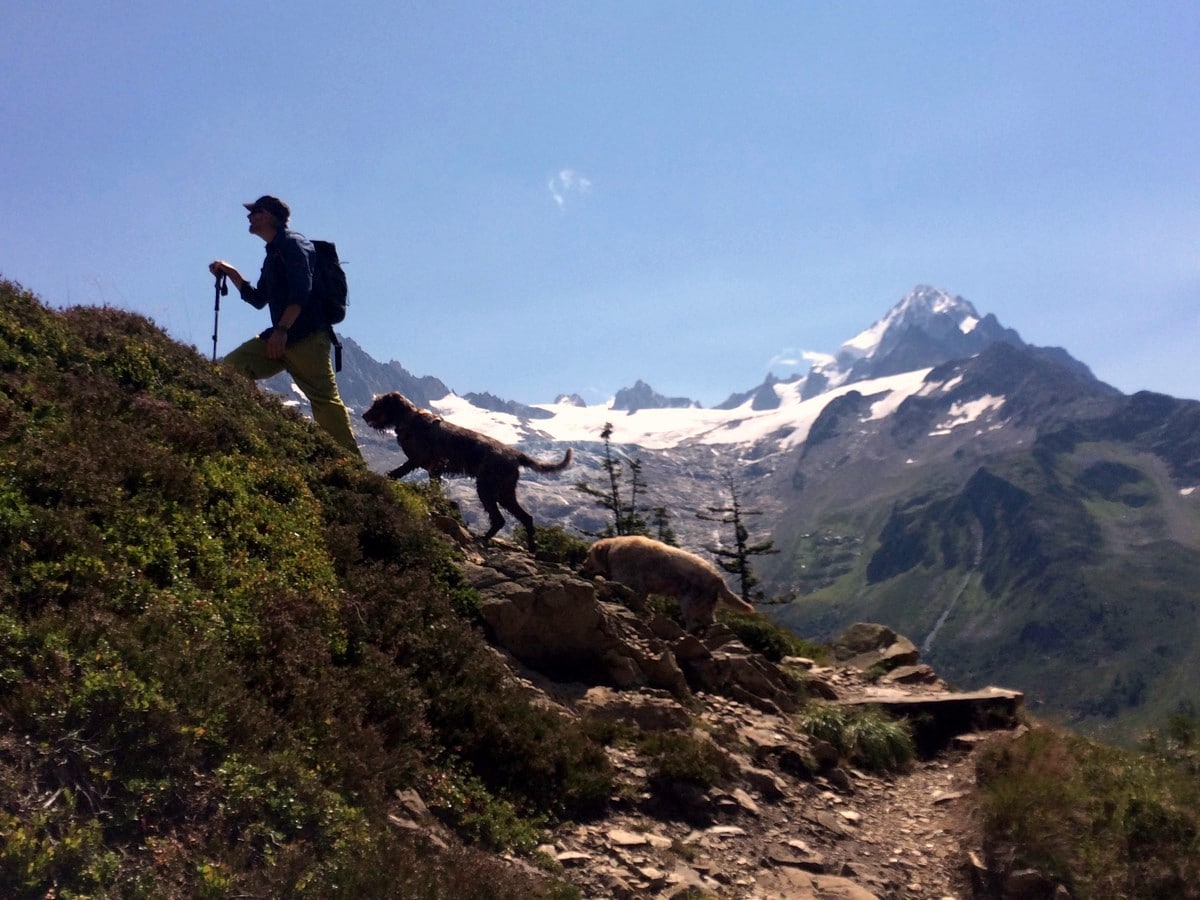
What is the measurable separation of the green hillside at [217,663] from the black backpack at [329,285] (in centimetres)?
154

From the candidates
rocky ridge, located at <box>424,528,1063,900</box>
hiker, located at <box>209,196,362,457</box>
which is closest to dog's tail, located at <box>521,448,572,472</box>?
rocky ridge, located at <box>424,528,1063,900</box>

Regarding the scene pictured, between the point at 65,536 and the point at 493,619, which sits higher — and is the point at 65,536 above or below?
above

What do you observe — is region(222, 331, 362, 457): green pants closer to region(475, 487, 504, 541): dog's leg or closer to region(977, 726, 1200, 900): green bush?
region(475, 487, 504, 541): dog's leg

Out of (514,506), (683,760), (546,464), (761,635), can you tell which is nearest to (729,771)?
(683,760)

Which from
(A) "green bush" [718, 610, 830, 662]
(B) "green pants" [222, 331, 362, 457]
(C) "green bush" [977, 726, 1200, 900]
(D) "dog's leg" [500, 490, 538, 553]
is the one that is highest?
(B) "green pants" [222, 331, 362, 457]

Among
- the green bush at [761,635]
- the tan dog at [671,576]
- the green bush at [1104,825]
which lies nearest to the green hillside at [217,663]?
the green bush at [1104,825]

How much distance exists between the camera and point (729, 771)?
30.5 ft

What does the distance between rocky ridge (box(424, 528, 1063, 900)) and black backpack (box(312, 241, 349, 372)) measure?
10.2 ft

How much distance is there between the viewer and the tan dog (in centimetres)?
1502

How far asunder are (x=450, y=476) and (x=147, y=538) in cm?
775

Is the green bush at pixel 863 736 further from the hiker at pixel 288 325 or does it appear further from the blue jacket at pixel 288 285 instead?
the blue jacket at pixel 288 285

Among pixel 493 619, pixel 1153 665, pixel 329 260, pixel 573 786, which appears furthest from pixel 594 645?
pixel 1153 665

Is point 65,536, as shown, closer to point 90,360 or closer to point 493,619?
point 90,360

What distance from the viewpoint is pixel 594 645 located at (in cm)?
1072
